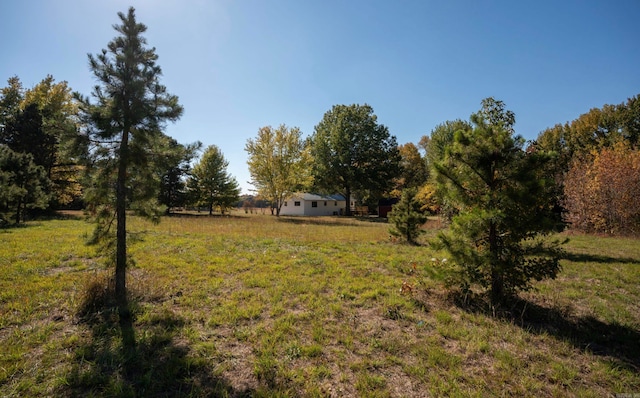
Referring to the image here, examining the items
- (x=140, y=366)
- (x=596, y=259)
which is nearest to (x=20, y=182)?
(x=140, y=366)

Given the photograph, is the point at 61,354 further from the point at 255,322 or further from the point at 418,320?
the point at 418,320

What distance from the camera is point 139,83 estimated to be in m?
4.88

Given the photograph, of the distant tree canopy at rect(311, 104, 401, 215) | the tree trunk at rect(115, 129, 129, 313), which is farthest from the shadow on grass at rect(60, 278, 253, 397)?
the distant tree canopy at rect(311, 104, 401, 215)

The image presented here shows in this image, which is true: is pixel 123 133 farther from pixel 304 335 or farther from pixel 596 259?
pixel 596 259

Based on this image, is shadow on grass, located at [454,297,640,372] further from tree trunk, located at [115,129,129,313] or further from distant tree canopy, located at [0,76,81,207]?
distant tree canopy, located at [0,76,81,207]

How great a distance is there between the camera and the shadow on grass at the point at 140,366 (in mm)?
2838

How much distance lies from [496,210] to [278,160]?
2611cm

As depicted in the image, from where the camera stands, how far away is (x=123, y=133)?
490cm

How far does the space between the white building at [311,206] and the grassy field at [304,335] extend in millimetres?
34774

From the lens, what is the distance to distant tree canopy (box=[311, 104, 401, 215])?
116 feet

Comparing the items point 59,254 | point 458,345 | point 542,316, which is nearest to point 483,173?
point 542,316

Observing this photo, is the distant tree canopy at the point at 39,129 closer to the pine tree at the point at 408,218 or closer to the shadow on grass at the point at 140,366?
the shadow on grass at the point at 140,366

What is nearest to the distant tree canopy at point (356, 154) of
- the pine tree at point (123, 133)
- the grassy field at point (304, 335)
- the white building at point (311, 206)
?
the white building at point (311, 206)

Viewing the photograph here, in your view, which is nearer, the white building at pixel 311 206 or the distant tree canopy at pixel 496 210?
the distant tree canopy at pixel 496 210
